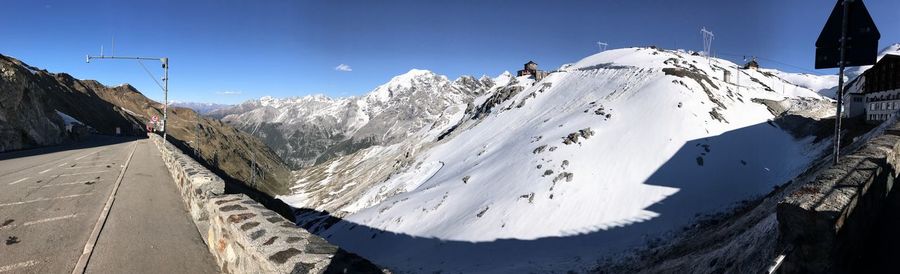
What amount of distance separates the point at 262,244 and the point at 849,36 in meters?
9.41

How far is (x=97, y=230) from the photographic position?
8125 millimetres

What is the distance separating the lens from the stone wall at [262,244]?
15.3ft

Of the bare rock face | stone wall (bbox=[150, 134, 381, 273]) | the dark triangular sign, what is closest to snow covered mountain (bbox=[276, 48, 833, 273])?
the dark triangular sign

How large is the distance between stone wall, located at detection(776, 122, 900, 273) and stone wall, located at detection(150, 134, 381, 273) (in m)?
5.43

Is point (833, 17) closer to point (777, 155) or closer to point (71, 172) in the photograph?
point (71, 172)

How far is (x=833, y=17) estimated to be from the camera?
7.57 m

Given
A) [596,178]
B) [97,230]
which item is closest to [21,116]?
[97,230]

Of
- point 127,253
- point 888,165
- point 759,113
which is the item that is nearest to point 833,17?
point 888,165

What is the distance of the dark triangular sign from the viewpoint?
23.6 feet

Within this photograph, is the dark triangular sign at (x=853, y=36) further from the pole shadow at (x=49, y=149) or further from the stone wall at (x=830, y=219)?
the pole shadow at (x=49, y=149)

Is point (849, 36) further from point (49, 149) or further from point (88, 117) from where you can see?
point (88, 117)

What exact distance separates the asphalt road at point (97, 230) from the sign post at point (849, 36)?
10.6 m

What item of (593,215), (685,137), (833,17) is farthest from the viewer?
(685,137)

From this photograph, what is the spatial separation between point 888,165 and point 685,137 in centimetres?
2567
